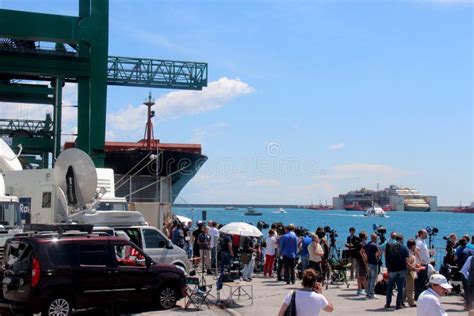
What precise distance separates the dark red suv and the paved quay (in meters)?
1.19

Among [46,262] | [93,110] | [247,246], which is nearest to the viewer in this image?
[46,262]

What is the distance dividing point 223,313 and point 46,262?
4.02 meters

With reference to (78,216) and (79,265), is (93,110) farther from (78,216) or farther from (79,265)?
(79,265)

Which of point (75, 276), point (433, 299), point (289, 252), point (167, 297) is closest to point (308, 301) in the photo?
point (433, 299)

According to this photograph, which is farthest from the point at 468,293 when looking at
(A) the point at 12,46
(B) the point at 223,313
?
(A) the point at 12,46

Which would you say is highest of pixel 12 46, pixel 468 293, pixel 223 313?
pixel 12 46

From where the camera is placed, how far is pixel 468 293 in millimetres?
10820

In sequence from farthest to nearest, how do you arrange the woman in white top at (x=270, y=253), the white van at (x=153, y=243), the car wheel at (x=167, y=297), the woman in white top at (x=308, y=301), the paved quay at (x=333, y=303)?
1. the woman in white top at (x=270, y=253)
2. the white van at (x=153, y=243)
3. the paved quay at (x=333, y=303)
4. the car wheel at (x=167, y=297)
5. the woman in white top at (x=308, y=301)

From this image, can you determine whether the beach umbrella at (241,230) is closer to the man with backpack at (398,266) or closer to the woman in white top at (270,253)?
the woman in white top at (270,253)

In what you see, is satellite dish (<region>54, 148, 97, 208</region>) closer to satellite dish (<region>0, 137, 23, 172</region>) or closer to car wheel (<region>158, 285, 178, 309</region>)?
satellite dish (<region>0, 137, 23, 172</region>)

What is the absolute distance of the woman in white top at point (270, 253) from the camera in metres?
19.3

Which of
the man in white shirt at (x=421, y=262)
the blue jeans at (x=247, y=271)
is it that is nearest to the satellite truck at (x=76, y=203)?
the blue jeans at (x=247, y=271)

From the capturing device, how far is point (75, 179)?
1723 cm

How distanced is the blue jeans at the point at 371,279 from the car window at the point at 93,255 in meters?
6.39
